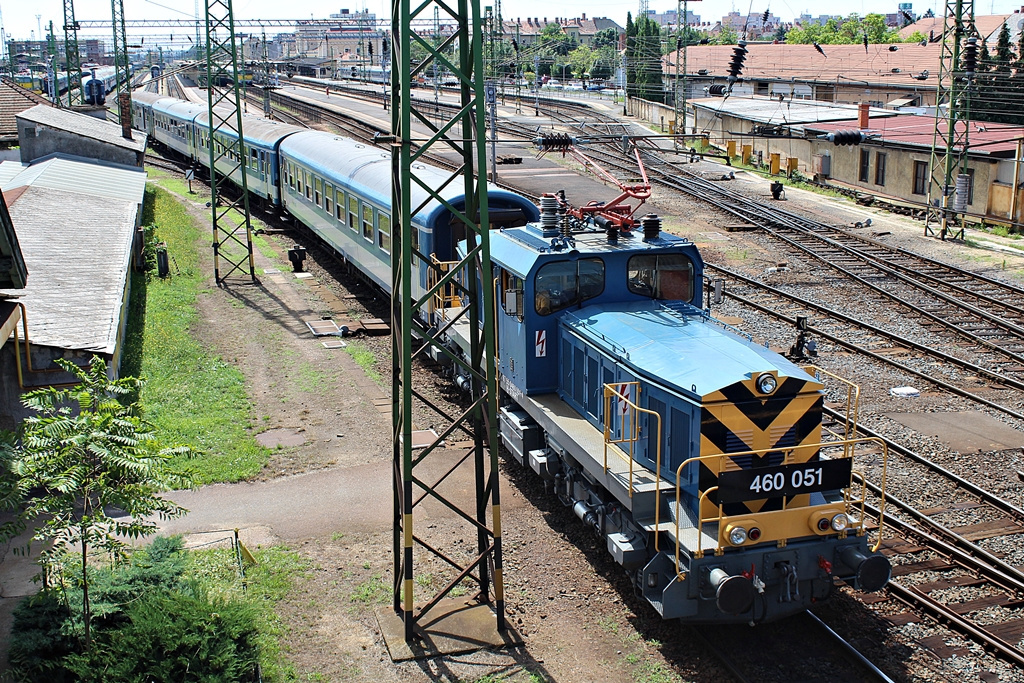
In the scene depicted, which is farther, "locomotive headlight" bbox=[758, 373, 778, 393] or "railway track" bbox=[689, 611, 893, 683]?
"locomotive headlight" bbox=[758, 373, 778, 393]

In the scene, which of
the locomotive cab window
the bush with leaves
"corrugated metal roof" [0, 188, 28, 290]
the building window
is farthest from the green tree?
the building window

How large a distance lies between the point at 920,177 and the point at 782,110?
17.7 meters

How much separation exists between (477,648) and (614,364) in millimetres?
3350

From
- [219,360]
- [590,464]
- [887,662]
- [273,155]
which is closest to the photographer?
[887,662]

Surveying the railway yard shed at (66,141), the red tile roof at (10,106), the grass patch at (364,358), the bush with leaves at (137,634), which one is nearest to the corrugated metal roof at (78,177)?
the railway yard shed at (66,141)

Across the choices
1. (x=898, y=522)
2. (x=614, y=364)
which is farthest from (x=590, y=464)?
(x=898, y=522)

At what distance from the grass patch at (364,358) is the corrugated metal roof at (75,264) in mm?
4515

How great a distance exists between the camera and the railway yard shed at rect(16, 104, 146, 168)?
113ft

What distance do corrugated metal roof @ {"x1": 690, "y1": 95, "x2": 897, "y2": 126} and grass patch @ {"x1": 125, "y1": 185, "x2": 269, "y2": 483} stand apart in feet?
101

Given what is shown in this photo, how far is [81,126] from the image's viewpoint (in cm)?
3928

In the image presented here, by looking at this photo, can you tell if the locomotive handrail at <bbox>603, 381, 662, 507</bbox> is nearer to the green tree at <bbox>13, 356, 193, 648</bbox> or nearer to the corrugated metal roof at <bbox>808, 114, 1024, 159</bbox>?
the green tree at <bbox>13, 356, 193, 648</bbox>

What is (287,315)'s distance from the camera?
73.9 feet

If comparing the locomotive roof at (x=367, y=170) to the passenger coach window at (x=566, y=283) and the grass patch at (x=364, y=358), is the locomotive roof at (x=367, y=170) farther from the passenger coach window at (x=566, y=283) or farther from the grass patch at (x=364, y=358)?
the passenger coach window at (x=566, y=283)

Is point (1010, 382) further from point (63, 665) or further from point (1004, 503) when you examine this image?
point (63, 665)
